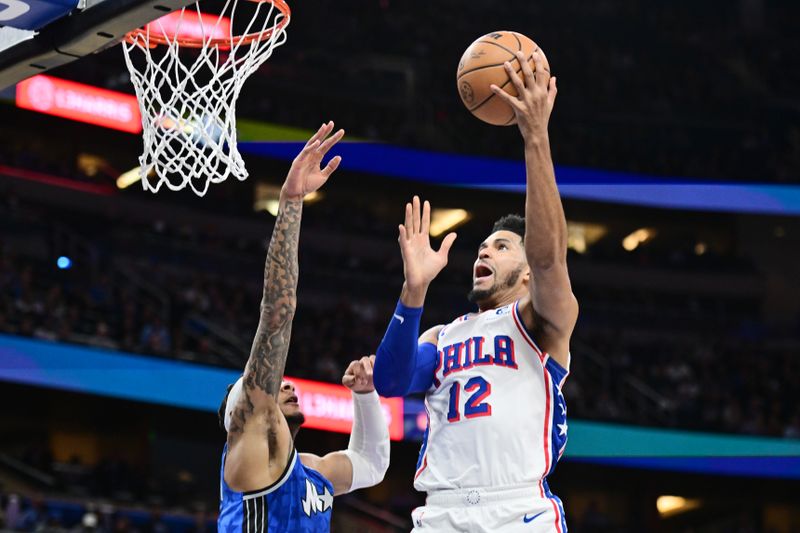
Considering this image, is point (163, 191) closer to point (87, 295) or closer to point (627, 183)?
point (87, 295)

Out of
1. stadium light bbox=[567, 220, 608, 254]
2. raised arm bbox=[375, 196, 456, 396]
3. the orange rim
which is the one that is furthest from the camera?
stadium light bbox=[567, 220, 608, 254]

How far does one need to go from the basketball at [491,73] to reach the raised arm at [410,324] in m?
0.42

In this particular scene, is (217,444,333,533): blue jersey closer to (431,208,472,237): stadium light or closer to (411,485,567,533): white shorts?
(411,485,567,533): white shorts

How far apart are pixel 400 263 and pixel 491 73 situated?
56.9 ft

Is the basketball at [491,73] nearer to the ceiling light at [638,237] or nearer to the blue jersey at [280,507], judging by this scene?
the blue jersey at [280,507]

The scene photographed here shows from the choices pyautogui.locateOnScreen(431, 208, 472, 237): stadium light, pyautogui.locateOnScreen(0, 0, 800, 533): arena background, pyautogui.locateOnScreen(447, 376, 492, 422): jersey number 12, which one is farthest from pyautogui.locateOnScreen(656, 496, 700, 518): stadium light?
pyautogui.locateOnScreen(447, 376, 492, 422): jersey number 12

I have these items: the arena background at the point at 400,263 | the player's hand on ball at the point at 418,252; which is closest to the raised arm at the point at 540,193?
the player's hand on ball at the point at 418,252

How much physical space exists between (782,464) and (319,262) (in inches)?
326

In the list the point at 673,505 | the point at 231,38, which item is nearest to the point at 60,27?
the point at 231,38

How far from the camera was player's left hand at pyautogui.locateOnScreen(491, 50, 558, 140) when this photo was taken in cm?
392

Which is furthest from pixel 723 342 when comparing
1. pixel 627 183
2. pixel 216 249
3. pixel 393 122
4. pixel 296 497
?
pixel 296 497

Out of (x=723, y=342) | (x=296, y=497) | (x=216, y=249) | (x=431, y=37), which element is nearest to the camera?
(x=296, y=497)

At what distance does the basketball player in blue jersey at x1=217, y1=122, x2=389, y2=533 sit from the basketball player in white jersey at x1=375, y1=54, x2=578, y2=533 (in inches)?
15.1

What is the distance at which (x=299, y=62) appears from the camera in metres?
22.3
